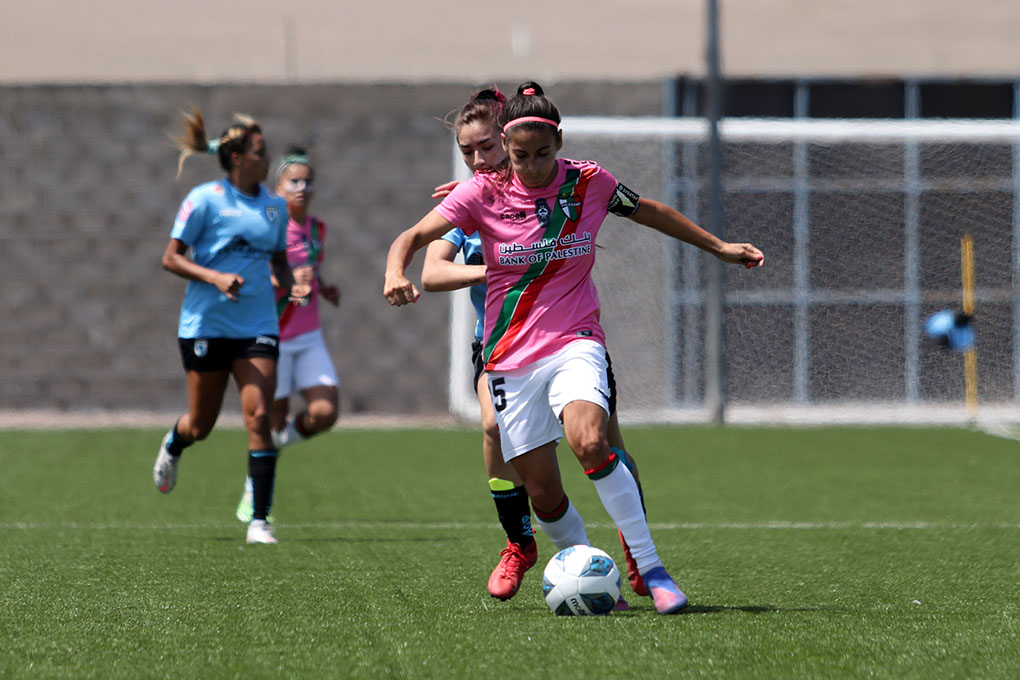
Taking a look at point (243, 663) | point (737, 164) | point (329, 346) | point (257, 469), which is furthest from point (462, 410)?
point (243, 663)

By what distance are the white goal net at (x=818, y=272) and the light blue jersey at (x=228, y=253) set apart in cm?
717

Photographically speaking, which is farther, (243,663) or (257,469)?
(257,469)

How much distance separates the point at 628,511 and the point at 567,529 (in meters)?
0.43

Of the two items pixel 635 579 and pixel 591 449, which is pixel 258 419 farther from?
pixel 591 449

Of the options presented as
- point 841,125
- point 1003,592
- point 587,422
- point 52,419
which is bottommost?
point 52,419

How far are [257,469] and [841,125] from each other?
883 centimetres

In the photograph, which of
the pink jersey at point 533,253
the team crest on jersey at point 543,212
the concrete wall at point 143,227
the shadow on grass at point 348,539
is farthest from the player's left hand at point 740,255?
the concrete wall at point 143,227

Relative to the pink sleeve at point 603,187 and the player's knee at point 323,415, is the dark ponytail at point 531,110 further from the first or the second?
the player's knee at point 323,415

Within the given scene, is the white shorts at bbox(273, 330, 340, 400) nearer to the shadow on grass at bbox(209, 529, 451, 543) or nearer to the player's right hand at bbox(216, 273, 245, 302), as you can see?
the shadow on grass at bbox(209, 529, 451, 543)

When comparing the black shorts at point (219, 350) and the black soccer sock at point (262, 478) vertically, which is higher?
the black shorts at point (219, 350)

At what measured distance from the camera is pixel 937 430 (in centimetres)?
1308

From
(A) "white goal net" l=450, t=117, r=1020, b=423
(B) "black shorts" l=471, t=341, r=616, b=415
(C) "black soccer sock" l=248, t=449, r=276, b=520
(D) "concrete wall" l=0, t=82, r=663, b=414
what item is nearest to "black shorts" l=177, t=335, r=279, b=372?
(C) "black soccer sock" l=248, t=449, r=276, b=520

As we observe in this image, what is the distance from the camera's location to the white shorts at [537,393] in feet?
14.1

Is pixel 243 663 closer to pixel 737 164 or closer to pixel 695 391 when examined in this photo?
pixel 695 391
